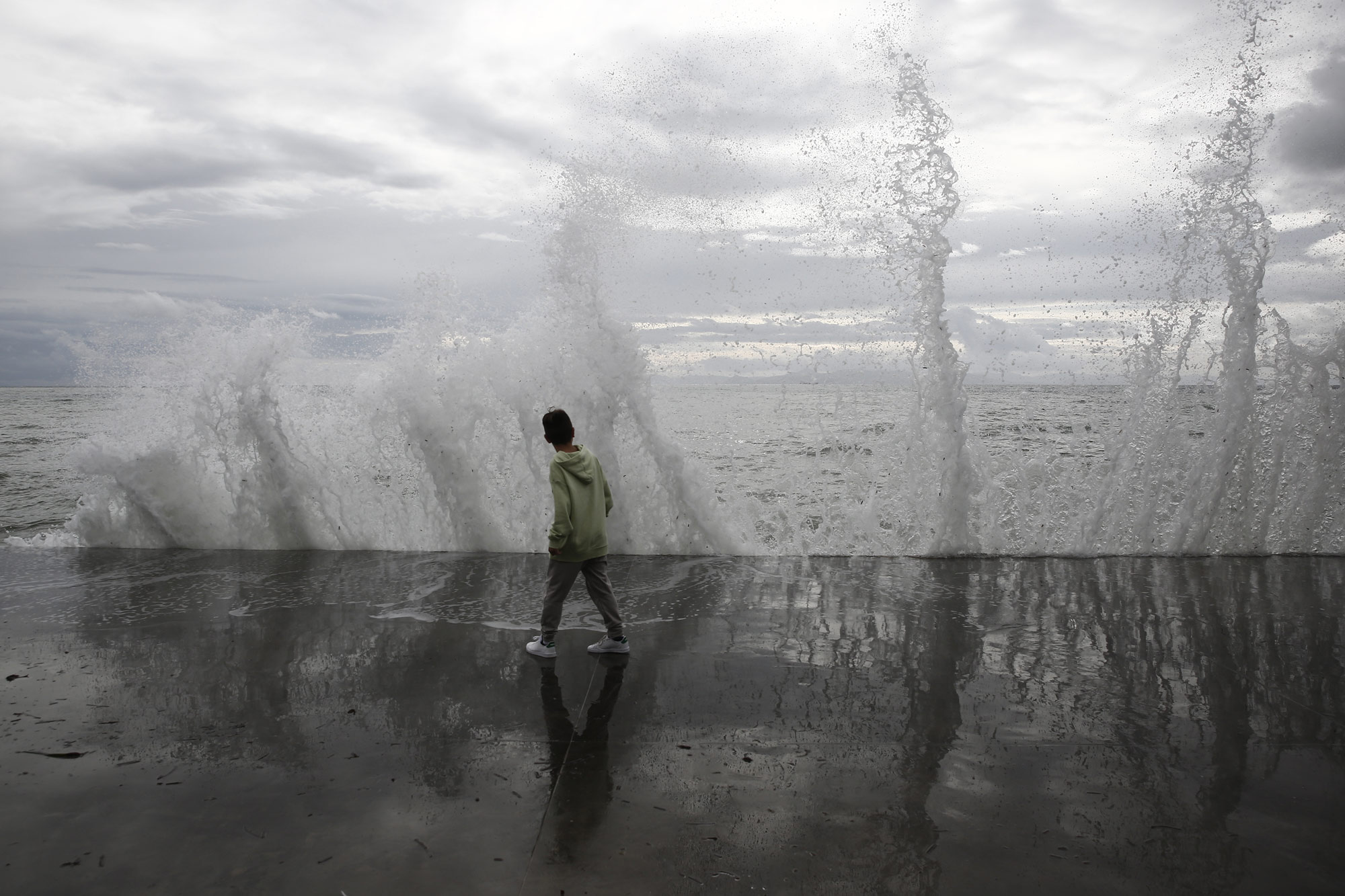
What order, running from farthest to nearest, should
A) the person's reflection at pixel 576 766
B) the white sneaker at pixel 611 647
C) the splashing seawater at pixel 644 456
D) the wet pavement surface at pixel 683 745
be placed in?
the splashing seawater at pixel 644 456 → the white sneaker at pixel 611 647 → the person's reflection at pixel 576 766 → the wet pavement surface at pixel 683 745

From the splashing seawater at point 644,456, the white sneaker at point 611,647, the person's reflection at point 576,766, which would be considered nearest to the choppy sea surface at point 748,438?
the splashing seawater at point 644,456

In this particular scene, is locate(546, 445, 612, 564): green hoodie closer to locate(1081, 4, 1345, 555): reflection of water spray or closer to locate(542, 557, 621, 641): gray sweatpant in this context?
locate(542, 557, 621, 641): gray sweatpant

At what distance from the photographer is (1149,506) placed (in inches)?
314

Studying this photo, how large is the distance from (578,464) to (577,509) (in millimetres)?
262

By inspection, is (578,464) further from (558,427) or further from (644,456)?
(644,456)

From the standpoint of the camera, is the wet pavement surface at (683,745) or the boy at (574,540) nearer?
the wet pavement surface at (683,745)

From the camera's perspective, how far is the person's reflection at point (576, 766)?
2.73 meters

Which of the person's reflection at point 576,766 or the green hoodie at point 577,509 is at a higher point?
the green hoodie at point 577,509

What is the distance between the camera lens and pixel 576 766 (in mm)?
3195

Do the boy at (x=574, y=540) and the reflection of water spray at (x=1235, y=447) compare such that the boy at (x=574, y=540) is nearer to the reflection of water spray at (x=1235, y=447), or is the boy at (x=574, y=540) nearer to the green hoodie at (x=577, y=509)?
the green hoodie at (x=577, y=509)

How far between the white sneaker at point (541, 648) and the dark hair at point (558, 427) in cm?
117

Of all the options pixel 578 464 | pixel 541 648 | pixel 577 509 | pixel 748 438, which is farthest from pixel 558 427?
pixel 748 438

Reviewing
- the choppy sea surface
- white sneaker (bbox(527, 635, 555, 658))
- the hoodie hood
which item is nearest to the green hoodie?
the hoodie hood

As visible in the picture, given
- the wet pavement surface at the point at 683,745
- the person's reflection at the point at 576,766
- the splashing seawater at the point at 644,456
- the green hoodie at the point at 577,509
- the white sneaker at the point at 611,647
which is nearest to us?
the wet pavement surface at the point at 683,745
